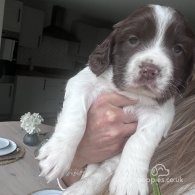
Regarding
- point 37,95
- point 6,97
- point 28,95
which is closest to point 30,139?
point 6,97

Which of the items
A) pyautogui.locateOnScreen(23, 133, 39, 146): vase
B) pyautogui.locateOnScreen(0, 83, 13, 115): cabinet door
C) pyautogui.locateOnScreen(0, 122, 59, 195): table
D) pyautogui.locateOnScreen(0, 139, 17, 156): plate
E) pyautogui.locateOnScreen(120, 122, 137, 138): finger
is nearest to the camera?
pyautogui.locateOnScreen(120, 122, 137, 138): finger

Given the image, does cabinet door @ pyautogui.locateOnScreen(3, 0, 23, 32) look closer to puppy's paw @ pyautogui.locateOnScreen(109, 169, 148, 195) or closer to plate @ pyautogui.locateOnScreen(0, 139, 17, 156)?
plate @ pyautogui.locateOnScreen(0, 139, 17, 156)

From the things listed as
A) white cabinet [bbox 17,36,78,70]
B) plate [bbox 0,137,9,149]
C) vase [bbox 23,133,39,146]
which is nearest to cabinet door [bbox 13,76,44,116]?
white cabinet [bbox 17,36,78,70]

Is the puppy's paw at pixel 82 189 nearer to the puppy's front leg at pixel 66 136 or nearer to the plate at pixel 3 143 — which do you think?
the puppy's front leg at pixel 66 136

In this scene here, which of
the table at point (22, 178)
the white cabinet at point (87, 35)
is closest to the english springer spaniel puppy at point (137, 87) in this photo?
the table at point (22, 178)

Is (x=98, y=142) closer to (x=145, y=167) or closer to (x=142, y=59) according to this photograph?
(x=145, y=167)

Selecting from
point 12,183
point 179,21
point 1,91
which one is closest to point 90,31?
point 1,91

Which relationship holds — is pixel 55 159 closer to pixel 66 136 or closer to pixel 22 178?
pixel 66 136
